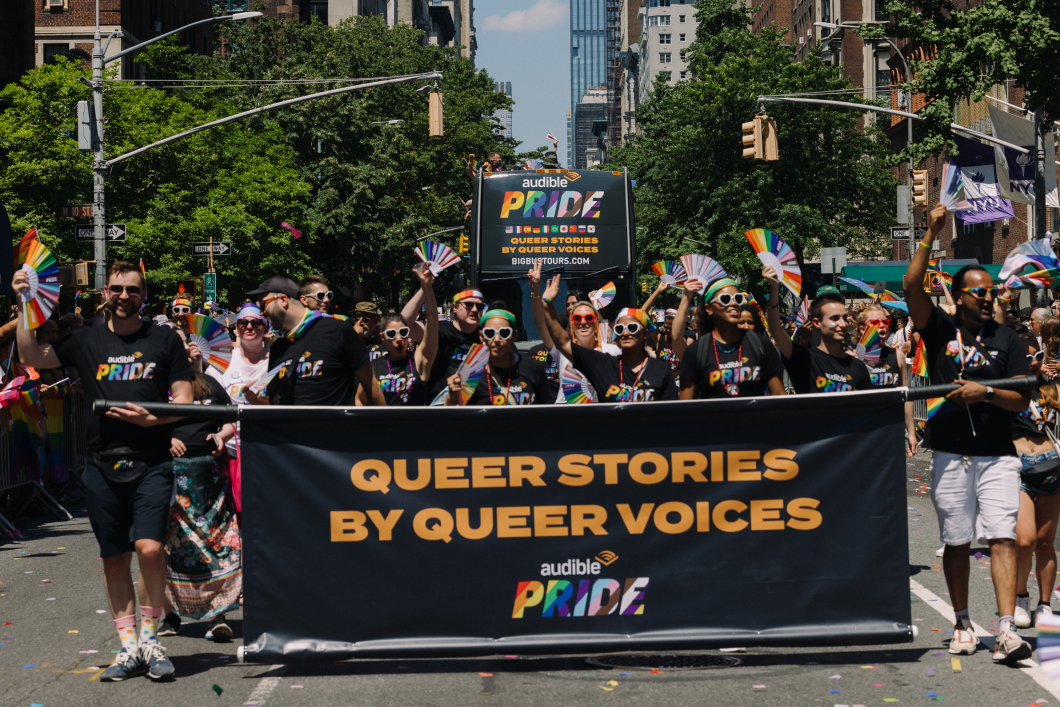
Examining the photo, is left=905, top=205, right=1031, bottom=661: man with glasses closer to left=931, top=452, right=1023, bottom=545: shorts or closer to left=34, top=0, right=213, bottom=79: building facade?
left=931, top=452, right=1023, bottom=545: shorts

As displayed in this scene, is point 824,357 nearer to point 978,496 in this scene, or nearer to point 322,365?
point 978,496

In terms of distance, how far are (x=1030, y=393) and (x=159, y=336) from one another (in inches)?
171

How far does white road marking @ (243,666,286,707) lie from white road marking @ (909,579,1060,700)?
3.35m

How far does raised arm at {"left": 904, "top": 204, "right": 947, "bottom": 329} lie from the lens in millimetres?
6203

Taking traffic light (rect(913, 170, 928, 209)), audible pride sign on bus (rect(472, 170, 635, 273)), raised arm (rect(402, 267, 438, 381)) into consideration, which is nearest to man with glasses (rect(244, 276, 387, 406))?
raised arm (rect(402, 267, 438, 381))

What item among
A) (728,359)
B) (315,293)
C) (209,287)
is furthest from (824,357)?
(209,287)

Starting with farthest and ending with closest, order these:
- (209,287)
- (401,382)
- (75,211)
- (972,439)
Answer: (209,287) < (75,211) < (401,382) < (972,439)

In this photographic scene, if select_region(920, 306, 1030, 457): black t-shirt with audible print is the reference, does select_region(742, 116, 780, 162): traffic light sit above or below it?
above

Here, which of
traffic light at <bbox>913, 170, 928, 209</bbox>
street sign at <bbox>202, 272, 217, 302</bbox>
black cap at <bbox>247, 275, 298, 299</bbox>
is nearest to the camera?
black cap at <bbox>247, 275, 298, 299</bbox>

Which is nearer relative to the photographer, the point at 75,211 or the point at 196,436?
the point at 196,436

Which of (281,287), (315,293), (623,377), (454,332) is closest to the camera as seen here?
(281,287)

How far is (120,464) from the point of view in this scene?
6.06 meters

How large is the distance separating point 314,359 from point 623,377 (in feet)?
5.71

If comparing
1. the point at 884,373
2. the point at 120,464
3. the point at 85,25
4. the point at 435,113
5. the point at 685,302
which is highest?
the point at 85,25
